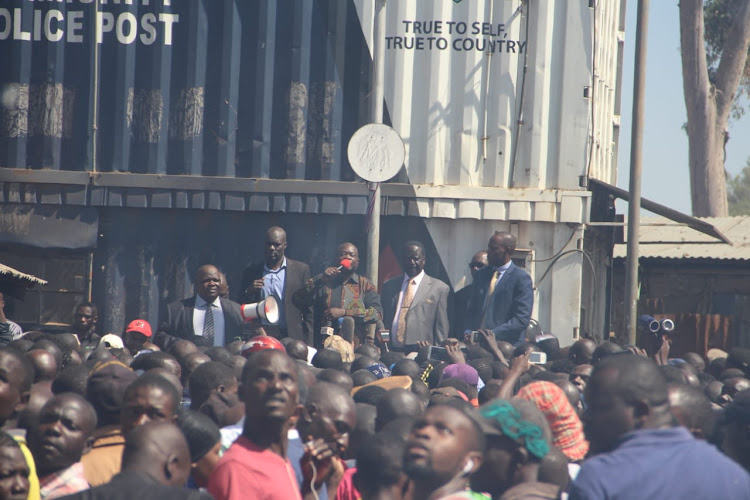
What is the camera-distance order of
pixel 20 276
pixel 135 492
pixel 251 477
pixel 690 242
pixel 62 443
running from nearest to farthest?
pixel 135 492 < pixel 251 477 < pixel 62 443 < pixel 20 276 < pixel 690 242

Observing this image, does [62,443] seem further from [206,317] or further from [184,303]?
[184,303]

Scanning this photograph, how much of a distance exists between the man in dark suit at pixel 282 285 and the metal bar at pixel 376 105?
689 mm

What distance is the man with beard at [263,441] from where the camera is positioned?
3.19 m

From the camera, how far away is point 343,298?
8.23m

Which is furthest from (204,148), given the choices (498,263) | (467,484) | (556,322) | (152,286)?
(467,484)

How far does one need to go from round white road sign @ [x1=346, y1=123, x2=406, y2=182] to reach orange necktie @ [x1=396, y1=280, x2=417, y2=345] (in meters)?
1.03

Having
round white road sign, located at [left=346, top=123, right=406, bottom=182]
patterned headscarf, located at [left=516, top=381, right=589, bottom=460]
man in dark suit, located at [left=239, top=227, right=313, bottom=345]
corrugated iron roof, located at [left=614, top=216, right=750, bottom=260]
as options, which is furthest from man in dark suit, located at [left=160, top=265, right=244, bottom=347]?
corrugated iron roof, located at [left=614, top=216, right=750, bottom=260]

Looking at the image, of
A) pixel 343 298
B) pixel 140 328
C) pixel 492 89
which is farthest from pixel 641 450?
pixel 492 89

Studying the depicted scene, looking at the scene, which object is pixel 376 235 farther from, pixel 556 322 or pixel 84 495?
pixel 84 495

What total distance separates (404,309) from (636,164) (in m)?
3.25

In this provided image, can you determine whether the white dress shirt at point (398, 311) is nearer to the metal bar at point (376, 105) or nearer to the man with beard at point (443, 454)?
the metal bar at point (376, 105)

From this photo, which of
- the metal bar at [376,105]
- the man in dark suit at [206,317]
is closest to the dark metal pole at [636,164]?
the metal bar at [376,105]

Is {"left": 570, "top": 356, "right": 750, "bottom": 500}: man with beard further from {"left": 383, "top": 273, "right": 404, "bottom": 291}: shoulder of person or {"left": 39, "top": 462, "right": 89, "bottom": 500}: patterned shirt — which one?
{"left": 383, "top": 273, "right": 404, "bottom": 291}: shoulder of person

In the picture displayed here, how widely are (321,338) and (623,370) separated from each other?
525cm
